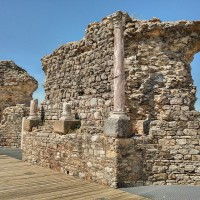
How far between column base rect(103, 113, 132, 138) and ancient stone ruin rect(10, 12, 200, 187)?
0.07ft

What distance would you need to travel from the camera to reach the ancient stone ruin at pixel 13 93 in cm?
1648

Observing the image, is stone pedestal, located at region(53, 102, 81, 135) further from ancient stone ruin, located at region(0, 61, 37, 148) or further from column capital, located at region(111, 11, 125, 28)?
ancient stone ruin, located at region(0, 61, 37, 148)

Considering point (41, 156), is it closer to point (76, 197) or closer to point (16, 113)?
point (76, 197)

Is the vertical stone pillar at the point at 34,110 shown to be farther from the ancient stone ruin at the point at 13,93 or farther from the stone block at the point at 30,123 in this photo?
the ancient stone ruin at the point at 13,93

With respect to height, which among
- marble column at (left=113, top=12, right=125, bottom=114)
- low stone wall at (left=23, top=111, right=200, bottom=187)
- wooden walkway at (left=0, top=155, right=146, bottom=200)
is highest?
marble column at (left=113, top=12, right=125, bottom=114)

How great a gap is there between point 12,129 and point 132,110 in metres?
11.6

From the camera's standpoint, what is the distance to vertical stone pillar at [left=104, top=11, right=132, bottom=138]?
6125mm

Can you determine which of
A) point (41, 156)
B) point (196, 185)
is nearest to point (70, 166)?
point (41, 156)

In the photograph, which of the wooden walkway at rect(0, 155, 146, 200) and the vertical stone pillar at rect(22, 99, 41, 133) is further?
the vertical stone pillar at rect(22, 99, 41, 133)

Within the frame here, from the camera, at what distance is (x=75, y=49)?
30.8ft

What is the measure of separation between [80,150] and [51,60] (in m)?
5.12

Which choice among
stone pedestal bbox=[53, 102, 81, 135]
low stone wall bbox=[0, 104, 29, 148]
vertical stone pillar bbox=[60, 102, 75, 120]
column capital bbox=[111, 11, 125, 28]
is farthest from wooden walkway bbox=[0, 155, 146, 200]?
low stone wall bbox=[0, 104, 29, 148]

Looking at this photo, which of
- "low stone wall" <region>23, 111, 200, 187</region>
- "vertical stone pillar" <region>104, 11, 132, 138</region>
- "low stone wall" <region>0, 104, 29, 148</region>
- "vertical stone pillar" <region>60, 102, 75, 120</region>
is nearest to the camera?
"low stone wall" <region>23, 111, 200, 187</region>

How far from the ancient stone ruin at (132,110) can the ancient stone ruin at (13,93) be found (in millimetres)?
8114
